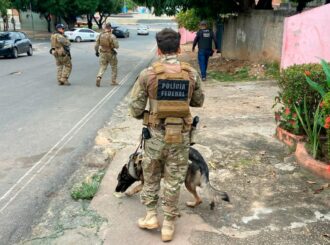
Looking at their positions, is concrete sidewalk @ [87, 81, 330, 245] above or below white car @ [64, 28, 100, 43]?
above

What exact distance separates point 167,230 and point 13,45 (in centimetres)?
1902

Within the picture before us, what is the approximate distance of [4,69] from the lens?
51.6 ft

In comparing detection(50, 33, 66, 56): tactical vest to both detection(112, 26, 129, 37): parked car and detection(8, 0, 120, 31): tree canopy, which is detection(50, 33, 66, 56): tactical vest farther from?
detection(112, 26, 129, 37): parked car

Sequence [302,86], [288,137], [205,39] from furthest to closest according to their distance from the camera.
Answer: [205,39] < [288,137] < [302,86]

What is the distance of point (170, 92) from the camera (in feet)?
10.6

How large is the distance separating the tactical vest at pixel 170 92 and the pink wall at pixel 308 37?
622 cm

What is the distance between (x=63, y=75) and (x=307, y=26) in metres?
6.40

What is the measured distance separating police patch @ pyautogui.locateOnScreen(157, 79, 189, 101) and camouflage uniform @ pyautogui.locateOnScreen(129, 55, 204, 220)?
12 centimetres

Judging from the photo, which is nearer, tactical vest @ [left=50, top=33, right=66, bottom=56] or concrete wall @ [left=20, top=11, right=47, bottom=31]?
tactical vest @ [left=50, top=33, right=66, bottom=56]

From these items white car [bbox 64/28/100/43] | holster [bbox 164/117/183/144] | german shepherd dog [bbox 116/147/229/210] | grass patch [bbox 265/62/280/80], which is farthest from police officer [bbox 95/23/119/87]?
white car [bbox 64/28/100/43]

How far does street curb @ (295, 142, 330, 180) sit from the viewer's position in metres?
4.64

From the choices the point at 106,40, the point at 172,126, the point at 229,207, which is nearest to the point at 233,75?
the point at 106,40

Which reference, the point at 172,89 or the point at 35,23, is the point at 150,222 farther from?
the point at 35,23

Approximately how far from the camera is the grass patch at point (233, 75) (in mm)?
13000
